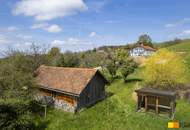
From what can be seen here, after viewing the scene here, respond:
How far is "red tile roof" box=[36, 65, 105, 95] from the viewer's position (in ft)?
79.3

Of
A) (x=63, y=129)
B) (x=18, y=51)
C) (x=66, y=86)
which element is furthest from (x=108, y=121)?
(x=18, y=51)

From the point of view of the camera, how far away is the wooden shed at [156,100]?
21194mm

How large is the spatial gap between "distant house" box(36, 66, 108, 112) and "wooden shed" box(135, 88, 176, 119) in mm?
6232

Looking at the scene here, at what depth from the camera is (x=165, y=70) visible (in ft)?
94.8

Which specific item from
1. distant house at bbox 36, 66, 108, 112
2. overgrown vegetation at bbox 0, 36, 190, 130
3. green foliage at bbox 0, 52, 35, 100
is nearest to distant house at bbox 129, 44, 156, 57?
overgrown vegetation at bbox 0, 36, 190, 130

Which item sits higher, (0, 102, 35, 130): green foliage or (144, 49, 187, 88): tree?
(144, 49, 187, 88): tree

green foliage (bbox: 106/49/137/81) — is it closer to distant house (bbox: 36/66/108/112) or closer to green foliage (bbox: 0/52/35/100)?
distant house (bbox: 36/66/108/112)

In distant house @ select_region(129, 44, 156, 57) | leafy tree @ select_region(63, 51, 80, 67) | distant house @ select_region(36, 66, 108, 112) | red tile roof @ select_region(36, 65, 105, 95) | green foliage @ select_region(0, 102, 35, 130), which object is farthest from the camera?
distant house @ select_region(129, 44, 156, 57)

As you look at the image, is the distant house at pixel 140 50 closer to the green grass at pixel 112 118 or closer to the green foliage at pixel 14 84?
the green grass at pixel 112 118

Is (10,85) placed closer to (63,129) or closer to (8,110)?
(8,110)

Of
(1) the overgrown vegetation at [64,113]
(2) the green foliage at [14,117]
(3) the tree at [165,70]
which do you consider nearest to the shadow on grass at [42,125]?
(1) the overgrown vegetation at [64,113]

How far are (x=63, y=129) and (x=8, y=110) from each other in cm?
547

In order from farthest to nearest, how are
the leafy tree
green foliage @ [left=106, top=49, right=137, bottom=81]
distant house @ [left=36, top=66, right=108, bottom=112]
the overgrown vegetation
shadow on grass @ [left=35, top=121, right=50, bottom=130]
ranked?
the leafy tree → green foliage @ [left=106, top=49, right=137, bottom=81] → distant house @ [left=36, top=66, right=108, bottom=112] → shadow on grass @ [left=35, top=121, right=50, bottom=130] → the overgrown vegetation

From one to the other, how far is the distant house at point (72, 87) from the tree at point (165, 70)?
7.71 metres
